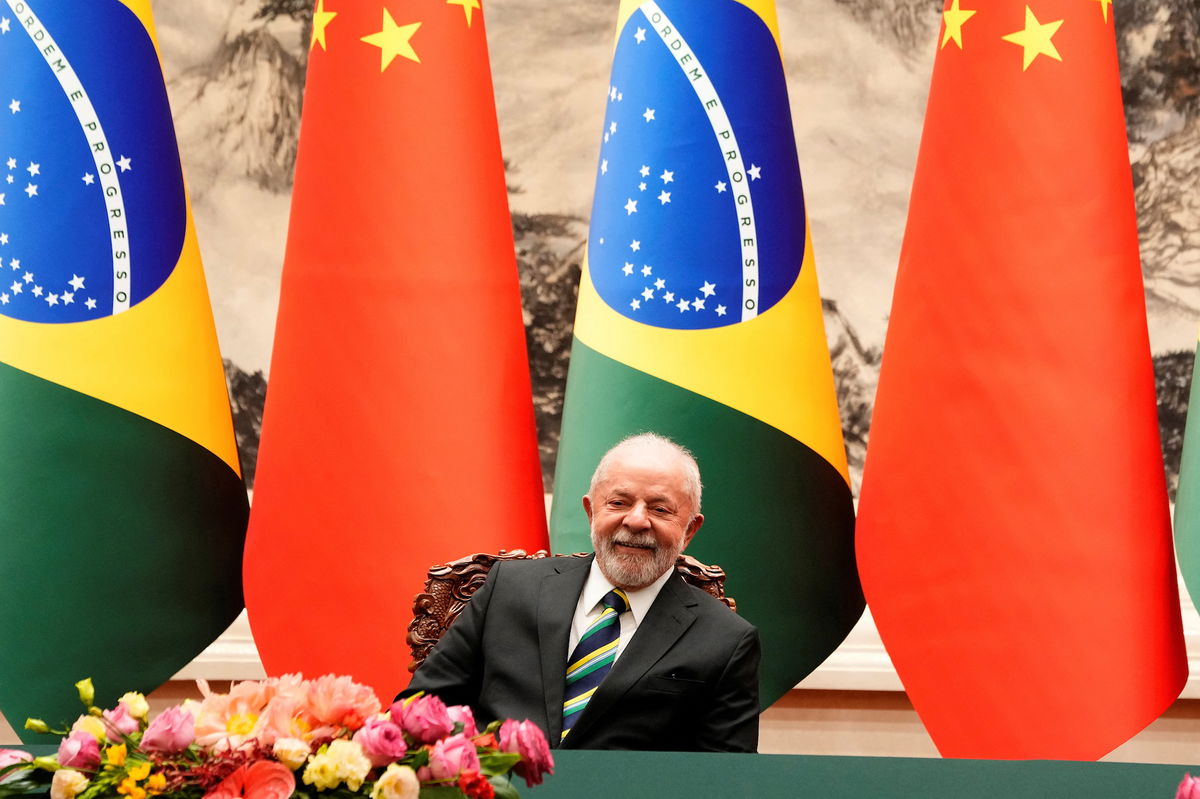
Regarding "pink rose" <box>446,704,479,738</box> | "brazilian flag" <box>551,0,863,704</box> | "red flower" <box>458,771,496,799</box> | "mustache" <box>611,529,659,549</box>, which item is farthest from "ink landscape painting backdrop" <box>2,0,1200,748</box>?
"red flower" <box>458,771,496,799</box>

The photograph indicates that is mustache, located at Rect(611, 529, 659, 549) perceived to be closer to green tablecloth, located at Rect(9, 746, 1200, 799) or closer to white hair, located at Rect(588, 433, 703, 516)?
white hair, located at Rect(588, 433, 703, 516)

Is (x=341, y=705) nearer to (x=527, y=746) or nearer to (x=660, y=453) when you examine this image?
(x=527, y=746)

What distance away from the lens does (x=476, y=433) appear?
279cm

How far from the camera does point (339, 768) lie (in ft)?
3.13

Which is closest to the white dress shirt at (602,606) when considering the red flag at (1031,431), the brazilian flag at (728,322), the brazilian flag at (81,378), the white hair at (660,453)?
the white hair at (660,453)

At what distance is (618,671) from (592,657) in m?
0.09

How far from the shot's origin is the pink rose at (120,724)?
39.8 inches

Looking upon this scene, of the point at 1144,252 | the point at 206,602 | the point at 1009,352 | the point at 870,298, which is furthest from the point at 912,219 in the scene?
the point at 206,602

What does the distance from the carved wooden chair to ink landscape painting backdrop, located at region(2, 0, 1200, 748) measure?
1.10 m

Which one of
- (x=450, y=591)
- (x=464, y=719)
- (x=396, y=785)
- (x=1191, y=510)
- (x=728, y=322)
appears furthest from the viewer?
(x=728, y=322)

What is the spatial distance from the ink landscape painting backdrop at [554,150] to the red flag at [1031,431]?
2.30ft

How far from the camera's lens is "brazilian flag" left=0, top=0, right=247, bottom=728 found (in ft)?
9.20

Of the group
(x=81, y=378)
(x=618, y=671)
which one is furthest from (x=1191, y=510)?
(x=81, y=378)

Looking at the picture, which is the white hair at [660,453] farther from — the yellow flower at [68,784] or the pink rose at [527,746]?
the yellow flower at [68,784]
